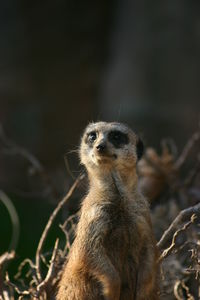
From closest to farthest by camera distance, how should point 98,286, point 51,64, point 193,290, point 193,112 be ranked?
point 98,286 < point 193,290 < point 193,112 < point 51,64

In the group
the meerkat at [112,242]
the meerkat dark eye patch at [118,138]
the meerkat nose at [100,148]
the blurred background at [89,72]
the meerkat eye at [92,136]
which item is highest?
the blurred background at [89,72]

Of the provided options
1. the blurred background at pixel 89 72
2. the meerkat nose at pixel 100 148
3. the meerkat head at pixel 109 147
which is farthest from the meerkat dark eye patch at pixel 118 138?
the blurred background at pixel 89 72

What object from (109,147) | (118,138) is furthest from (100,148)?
(118,138)

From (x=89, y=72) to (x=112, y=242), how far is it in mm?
6762

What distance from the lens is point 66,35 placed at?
32.2ft

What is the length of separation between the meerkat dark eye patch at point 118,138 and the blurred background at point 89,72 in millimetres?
5017

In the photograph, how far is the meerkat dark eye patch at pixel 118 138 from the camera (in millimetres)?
3753

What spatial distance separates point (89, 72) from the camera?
1005 centimetres

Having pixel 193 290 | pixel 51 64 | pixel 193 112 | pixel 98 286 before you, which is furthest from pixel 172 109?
pixel 98 286

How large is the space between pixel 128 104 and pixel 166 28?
50.3 inches

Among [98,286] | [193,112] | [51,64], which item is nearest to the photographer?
[98,286]

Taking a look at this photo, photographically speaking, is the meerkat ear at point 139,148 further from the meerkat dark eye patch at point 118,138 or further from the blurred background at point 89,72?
the blurred background at point 89,72

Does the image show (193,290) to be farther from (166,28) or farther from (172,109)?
(166,28)

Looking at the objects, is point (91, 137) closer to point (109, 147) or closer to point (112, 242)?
point (109, 147)
